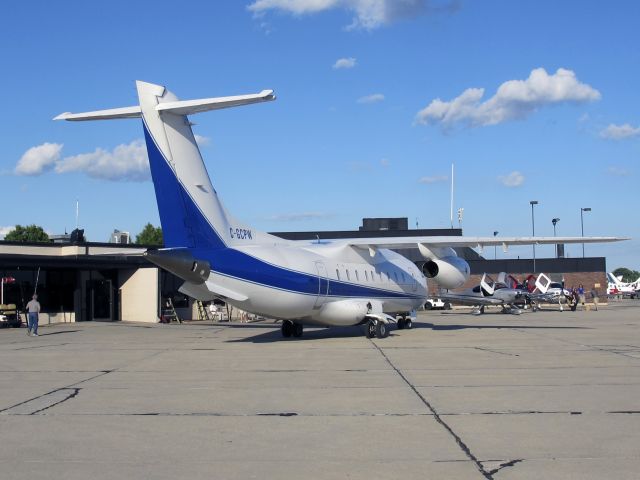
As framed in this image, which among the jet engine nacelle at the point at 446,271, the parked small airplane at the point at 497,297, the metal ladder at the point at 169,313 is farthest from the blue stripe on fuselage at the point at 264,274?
the parked small airplane at the point at 497,297

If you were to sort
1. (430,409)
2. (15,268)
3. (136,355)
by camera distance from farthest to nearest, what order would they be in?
1. (15,268)
2. (136,355)
3. (430,409)

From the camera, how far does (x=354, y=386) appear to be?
12828mm

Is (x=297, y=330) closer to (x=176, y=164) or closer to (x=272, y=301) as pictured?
(x=272, y=301)

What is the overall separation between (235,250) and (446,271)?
10534mm

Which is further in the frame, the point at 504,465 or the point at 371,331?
the point at 371,331

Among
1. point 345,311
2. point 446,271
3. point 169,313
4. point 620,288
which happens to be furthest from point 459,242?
point 620,288

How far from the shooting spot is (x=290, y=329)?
25.2 meters

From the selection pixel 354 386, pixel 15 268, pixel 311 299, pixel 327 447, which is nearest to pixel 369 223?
pixel 15 268

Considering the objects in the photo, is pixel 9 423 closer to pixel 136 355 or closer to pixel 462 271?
pixel 136 355

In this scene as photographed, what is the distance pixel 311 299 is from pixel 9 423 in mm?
13577

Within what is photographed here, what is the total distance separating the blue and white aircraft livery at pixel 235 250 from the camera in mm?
18469

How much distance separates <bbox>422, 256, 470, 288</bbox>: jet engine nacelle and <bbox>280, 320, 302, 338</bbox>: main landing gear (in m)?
5.80

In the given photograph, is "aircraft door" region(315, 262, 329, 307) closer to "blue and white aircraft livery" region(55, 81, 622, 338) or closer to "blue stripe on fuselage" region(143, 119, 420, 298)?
A: "blue and white aircraft livery" region(55, 81, 622, 338)

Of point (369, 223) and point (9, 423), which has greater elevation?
point (369, 223)
